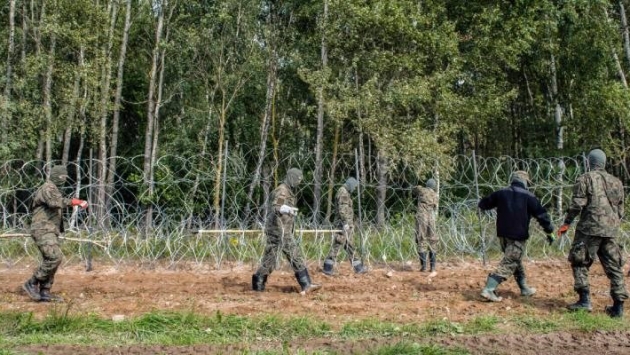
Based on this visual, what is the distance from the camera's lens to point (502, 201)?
786 cm

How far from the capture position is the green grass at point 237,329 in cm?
593

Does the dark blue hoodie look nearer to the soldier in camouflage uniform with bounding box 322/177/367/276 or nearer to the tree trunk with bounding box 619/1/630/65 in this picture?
the soldier in camouflage uniform with bounding box 322/177/367/276

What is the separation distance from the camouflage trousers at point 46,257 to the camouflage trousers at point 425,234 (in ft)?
19.1

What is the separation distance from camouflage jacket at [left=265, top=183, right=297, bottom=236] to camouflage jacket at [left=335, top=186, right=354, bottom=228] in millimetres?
1994

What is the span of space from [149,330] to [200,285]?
2.76 metres

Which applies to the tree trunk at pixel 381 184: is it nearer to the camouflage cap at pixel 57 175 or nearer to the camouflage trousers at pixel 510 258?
the camouflage trousers at pixel 510 258

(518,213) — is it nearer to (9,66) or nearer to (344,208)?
(344,208)

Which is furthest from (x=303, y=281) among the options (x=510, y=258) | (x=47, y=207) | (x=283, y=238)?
(x=47, y=207)

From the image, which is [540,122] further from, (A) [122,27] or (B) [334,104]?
(A) [122,27]

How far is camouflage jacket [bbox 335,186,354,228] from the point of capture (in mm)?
10398

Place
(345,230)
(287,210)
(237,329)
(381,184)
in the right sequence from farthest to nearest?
(381,184)
(345,230)
(287,210)
(237,329)

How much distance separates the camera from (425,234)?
10.6 m

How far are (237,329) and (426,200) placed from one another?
17.7 ft

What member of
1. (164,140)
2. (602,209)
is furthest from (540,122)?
(602,209)
